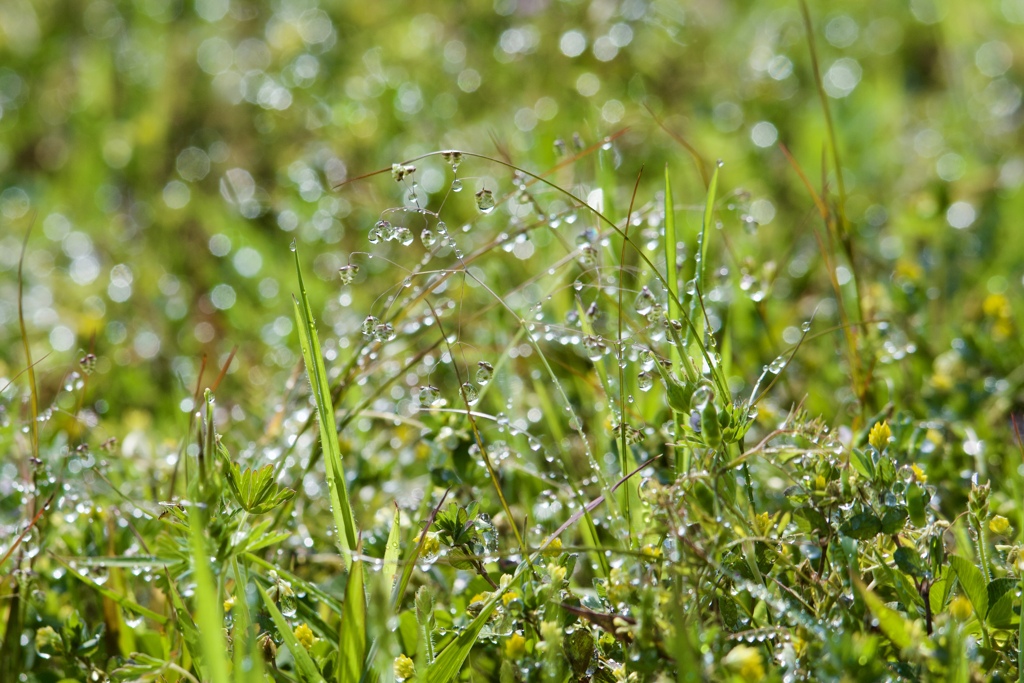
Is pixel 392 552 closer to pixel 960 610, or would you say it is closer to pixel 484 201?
pixel 484 201

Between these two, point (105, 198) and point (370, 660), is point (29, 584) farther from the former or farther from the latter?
point (105, 198)

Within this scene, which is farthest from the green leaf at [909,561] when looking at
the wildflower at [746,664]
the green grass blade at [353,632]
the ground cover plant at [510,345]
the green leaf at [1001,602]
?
the green grass blade at [353,632]

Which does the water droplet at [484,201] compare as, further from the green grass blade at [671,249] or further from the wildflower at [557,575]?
the wildflower at [557,575]

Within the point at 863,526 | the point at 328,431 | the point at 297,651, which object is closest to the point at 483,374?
the point at 328,431

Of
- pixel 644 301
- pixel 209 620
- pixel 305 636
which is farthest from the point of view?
pixel 644 301

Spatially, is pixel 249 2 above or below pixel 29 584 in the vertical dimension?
above

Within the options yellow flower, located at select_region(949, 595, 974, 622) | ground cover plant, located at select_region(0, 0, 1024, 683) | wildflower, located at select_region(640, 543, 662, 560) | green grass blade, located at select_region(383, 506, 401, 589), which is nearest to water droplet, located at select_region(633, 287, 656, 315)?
ground cover plant, located at select_region(0, 0, 1024, 683)

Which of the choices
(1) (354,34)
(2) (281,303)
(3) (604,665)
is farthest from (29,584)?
(1) (354,34)
